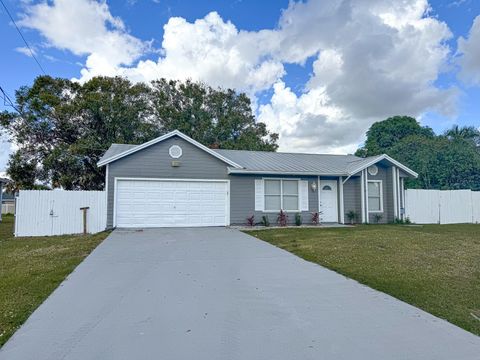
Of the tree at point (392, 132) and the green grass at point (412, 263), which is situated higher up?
the tree at point (392, 132)

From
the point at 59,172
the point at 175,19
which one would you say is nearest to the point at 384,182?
the point at 175,19

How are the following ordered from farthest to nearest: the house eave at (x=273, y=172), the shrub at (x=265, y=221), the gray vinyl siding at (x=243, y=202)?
the shrub at (x=265, y=221) < the gray vinyl siding at (x=243, y=202) < the house eave at (x=273, y=172)

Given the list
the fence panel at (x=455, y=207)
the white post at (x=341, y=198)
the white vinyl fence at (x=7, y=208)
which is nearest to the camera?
the white post at (x=341, y=198)

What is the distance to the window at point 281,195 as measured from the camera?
14984 mm

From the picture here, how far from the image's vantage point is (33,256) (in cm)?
790

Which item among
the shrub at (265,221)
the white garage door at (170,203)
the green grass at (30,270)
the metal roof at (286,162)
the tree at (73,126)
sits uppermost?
the tree at (73,126)

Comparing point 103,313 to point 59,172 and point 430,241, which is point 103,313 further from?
point 59,172

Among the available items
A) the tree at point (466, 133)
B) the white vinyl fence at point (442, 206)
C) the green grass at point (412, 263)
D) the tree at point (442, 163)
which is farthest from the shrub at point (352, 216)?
the tree at point (466, 133)

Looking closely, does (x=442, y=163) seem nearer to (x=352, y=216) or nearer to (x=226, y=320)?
(x=352, y=216)

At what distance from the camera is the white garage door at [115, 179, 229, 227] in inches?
524

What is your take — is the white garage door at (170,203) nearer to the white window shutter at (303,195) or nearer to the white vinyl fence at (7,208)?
the white window shutter at (303,195)

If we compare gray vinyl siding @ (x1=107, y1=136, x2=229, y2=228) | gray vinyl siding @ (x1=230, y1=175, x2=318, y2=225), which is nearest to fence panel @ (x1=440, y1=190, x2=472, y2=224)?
gray vinyl siding @ (x1=230, y1=175, x2=318, y2=225)

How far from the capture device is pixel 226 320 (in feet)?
12.6

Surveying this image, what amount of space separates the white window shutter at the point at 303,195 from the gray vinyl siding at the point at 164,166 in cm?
366
